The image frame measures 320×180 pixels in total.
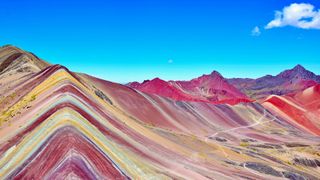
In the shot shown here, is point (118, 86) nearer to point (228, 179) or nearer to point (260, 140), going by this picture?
point (260, 140)

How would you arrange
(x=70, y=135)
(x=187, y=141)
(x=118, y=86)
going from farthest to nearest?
(x=118, y=86), (x=187, y=141), (x=70, y=135)

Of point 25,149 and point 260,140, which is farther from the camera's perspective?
point 260,140

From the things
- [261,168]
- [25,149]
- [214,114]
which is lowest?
[25,149]

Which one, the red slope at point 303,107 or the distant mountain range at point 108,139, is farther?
the red slope at point 303,107

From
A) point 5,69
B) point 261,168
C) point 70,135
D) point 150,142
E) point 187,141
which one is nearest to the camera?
point 70,135

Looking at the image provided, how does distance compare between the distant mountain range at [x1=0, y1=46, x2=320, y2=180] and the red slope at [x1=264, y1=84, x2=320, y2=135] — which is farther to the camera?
the red slope at [x1=264, y1=84, x2=320, y2=135]

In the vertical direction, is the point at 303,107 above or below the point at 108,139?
above

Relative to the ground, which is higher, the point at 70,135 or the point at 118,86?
the point at 118,86

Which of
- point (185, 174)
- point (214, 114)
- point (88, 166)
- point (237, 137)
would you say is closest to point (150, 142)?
point (185, 174)

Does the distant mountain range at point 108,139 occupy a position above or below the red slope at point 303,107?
below

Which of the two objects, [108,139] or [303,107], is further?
[303,107]

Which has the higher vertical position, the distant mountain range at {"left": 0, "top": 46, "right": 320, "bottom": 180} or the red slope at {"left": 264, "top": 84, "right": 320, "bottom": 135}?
the red slope at {"left": 264, "top": 84, "right": 320, "bottom": 135}
